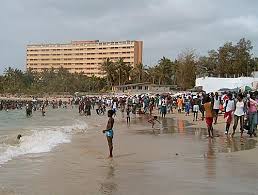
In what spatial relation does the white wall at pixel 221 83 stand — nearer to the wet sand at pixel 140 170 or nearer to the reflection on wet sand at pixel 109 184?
the wet sand at pixel 140 170

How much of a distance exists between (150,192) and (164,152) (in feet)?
18.2

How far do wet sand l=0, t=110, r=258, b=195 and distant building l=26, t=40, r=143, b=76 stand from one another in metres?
156

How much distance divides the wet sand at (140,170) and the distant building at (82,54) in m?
156

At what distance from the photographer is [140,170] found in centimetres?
1007

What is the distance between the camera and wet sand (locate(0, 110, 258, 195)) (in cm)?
810

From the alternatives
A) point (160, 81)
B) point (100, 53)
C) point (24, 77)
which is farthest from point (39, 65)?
point (160, 81)

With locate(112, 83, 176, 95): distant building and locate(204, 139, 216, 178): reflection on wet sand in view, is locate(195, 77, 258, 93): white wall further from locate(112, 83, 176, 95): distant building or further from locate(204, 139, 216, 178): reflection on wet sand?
locate(204, 139, 216, 178): reflection on wet sand

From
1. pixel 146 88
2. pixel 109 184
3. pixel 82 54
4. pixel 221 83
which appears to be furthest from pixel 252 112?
pixel 82 54

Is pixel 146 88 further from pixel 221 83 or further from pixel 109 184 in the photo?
pixel 109 184

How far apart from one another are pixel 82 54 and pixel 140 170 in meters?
170

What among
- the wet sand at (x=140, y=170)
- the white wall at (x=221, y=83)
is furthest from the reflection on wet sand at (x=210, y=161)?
the white wall at (x=221, y=83)

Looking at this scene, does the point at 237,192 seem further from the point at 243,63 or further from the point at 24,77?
the point at 24,77

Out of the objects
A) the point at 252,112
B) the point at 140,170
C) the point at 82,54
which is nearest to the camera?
the point at 140,170

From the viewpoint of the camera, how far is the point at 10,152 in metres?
14.1
